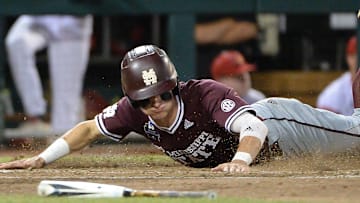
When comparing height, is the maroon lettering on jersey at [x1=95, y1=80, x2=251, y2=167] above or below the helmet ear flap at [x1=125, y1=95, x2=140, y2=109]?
below

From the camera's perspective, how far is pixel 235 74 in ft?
42.5

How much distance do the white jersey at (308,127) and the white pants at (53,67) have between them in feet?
15.7

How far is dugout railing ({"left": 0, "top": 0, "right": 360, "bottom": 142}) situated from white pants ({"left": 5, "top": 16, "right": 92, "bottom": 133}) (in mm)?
891

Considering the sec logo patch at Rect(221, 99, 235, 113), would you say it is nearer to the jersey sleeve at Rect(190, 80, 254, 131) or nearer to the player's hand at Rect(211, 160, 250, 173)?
the jersey sleeve at Rect(190, 80, 254, 131)

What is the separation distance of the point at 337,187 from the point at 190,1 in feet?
18.8

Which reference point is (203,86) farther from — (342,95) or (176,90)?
(342,95)

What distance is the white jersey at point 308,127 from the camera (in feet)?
27.9

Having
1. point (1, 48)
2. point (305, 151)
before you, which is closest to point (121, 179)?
point (305, 151)

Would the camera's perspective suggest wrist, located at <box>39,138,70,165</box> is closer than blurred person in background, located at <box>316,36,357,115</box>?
Yes

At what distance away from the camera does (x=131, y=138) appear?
12.9 metres

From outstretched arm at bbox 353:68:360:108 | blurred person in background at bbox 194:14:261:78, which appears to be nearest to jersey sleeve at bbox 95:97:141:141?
outstretched arm at bbox 353:68:360:108

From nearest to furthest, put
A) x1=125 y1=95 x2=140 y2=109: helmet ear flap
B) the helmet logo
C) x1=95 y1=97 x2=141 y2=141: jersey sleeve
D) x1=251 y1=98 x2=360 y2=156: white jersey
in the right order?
1. the helmet logo
2. x1=125 y1=95 x2=140 y2=109: helmet ear flap
3. x1=95 y1=97 x2=141 y2=141: jersey sleeve
4. x1=251 y1=98 x2=360 y2=156: white jersey

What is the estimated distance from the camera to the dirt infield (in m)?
6.58

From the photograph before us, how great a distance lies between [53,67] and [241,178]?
6.61 m
